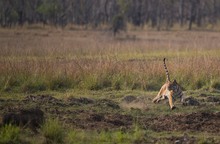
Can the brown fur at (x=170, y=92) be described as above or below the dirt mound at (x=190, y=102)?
above

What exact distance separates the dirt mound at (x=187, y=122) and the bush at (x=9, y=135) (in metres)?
2.42

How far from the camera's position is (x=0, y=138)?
8.03 m

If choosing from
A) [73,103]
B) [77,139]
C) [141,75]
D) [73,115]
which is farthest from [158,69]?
[77,139]

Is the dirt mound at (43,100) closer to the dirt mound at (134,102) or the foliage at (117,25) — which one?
the dirt mound at (134,102)

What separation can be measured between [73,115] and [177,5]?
182 ft

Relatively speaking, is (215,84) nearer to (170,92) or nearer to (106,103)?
(170,92)

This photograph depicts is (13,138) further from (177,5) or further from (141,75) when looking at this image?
(177,5)

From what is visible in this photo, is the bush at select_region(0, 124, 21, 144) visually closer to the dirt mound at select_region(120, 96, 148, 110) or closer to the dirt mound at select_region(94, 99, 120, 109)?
the dirt mound at select_region(94, 99, 120, 109)

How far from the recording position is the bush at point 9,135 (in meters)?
8.02

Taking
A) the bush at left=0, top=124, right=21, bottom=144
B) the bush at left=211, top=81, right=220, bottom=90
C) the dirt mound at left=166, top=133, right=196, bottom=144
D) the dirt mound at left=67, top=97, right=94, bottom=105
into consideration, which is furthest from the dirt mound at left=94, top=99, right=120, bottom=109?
the bush at left=211, top=81, right=220, bottom=90

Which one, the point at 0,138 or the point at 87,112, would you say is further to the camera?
the point at 87,112

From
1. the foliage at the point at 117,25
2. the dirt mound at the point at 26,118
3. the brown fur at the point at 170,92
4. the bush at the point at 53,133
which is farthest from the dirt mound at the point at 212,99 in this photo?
the foliage at the point at 117,25

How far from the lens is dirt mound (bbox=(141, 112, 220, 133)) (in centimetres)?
908

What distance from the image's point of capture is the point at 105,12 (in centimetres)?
5341
